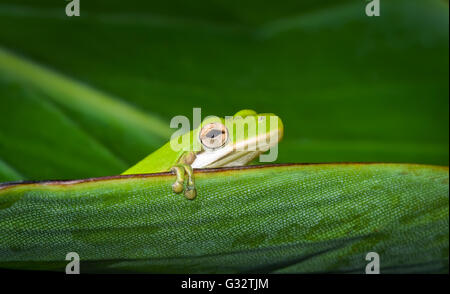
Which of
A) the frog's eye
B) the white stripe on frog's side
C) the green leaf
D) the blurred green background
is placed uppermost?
the blurred green background

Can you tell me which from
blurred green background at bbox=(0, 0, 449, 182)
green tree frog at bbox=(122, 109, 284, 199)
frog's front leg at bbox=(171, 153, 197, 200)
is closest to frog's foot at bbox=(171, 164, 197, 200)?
frog's front leg at bbox=(171, 153, 197, 200)

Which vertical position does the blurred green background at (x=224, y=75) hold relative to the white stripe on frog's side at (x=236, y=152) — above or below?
above

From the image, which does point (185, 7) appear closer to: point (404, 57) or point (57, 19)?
point (57, 19)

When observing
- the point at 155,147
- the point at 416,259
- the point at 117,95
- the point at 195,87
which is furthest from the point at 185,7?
the point at 416,259

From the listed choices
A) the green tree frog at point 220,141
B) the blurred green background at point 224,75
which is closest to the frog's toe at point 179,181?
the green tree frog at point 220,141

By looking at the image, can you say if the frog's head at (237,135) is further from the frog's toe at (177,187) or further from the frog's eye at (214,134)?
the frog's toe at (177,187)

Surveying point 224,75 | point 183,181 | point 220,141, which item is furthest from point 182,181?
point 224,75

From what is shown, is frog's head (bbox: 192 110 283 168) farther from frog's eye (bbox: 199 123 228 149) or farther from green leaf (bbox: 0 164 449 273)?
green leaf (bbox: 0 164 449 273)

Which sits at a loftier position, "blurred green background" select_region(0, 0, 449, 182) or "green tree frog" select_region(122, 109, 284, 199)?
"blurred green background" select_region(0, 0, 449, 182)
